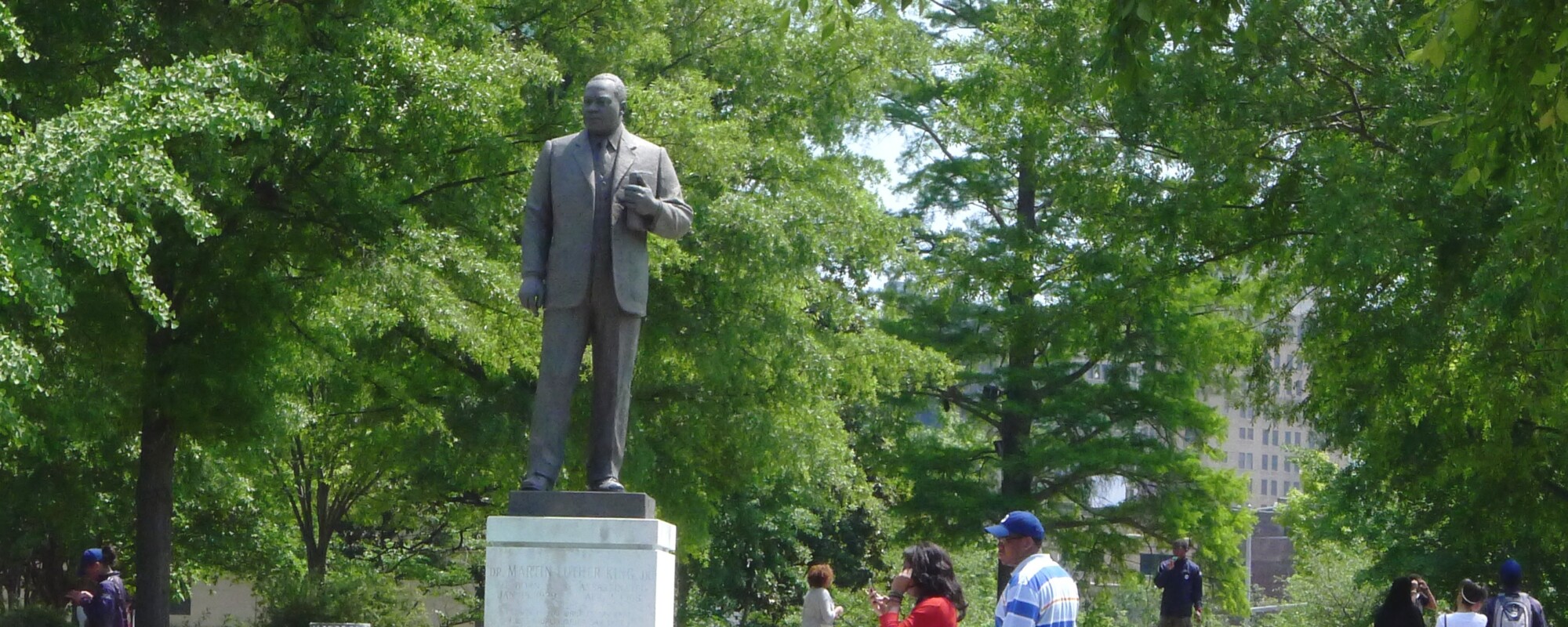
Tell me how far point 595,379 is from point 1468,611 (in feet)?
22.4

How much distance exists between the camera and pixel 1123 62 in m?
9.60

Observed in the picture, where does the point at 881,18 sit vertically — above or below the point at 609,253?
above

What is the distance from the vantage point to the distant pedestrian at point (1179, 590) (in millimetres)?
18297

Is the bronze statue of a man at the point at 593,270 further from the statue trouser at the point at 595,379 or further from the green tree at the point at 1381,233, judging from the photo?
the green tree at the point at 1381,233

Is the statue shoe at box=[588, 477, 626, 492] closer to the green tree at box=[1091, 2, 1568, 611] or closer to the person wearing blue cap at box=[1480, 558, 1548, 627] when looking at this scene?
the green tree at box=[1091, 2, 1568, 611]

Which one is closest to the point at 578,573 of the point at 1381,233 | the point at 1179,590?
the point at 1381,233

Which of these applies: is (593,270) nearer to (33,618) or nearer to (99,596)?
(99,596)

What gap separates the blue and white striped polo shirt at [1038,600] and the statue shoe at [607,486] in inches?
121

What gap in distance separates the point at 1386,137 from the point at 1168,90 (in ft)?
7.03

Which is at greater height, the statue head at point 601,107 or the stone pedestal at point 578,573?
the statue head at point 601,107

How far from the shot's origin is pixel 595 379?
30.6 feet

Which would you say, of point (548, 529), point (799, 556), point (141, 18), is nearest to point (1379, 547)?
point (799, 556)

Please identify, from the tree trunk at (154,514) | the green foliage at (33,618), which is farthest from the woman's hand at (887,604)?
the green foliage at (33,618)

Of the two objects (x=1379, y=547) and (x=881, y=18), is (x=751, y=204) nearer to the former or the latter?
(x=881, y=18)
